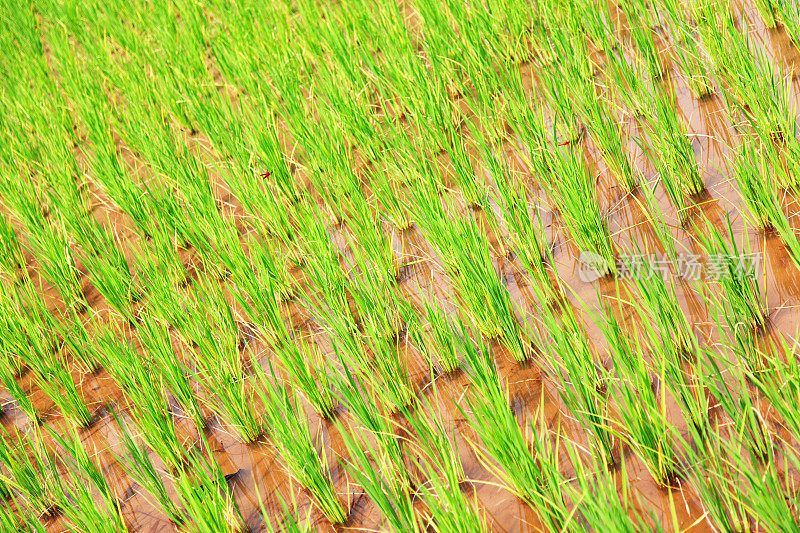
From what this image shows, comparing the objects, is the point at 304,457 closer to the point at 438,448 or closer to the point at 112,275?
the point at 438,448

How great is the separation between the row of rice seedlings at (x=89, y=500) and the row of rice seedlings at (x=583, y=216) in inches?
56.0

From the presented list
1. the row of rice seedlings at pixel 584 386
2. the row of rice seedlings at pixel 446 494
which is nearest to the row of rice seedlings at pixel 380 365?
the row of rice seedlings at pixel 446 494

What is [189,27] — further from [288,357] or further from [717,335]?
[717,335]

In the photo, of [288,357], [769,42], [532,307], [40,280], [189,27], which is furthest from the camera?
[189,27]

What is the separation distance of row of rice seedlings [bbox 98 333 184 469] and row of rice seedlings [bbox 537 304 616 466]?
100cm

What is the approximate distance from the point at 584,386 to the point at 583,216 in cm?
59

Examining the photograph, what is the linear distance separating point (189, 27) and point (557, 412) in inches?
127

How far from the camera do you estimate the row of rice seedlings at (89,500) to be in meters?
1.52

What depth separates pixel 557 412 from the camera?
158 cm

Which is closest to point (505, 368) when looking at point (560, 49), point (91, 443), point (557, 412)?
point (557, 412)

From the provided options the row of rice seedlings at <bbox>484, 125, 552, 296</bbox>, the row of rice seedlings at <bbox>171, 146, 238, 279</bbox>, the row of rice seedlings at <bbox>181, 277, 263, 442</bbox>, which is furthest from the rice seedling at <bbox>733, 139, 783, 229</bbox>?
the row of rice seedlings at <bbox>171, 146, 238, 279</bbox>

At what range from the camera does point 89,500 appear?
1562 mm

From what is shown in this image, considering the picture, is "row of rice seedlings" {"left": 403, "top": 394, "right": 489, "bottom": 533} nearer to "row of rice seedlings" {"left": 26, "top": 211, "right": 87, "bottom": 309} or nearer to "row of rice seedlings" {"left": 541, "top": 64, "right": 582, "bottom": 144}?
"row of rice seedlings" {"left": 541, "top": 64, "right": 582, "bottom": 144}

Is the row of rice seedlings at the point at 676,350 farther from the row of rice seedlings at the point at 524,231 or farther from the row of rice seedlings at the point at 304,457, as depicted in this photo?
the row of rice seedlings at the point at 304,457
